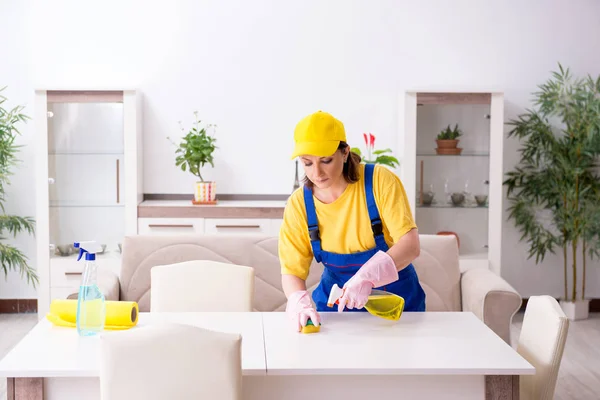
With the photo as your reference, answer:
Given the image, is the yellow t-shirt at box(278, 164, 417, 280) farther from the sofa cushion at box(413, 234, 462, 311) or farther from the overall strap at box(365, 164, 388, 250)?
the sofa cushion at box(413, 234, 462, 311)

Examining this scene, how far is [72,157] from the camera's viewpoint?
5.22 metres

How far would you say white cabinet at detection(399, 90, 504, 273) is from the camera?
205 inches

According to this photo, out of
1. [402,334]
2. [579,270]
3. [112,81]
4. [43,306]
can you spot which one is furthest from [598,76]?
[43,306]

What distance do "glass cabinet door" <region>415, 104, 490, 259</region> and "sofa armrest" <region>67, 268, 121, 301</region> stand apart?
232cm

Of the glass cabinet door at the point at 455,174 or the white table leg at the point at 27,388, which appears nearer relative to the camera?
the white table leg at the point at 27,388

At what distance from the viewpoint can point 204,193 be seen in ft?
17.4

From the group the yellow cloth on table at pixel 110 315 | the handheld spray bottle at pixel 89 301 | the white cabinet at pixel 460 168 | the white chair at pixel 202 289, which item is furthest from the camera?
the white cabinet at pixel 460 168

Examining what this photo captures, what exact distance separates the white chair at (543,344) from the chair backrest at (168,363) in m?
0.95

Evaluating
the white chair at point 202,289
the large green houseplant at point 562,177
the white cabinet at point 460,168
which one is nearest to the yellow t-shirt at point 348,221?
the white chair at point 202,289

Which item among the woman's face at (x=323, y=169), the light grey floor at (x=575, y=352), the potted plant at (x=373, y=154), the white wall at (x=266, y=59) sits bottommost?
the light grey floor at (x=575, y=352)

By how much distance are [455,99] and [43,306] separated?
10.5 feet

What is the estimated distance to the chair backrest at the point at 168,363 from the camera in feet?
6.25

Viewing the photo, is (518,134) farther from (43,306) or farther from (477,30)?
(43,306)

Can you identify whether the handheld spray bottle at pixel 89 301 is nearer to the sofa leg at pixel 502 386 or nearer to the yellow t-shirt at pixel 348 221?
the yellow t-shirt at pixel 348 221
